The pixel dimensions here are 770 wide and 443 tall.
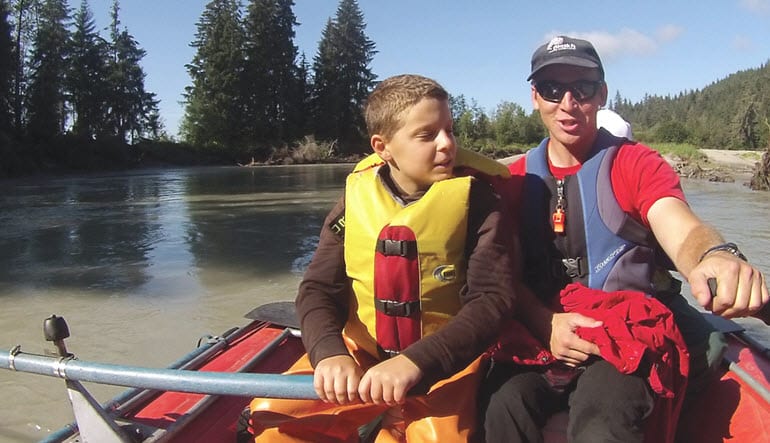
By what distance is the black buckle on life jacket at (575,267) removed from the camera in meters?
1.80

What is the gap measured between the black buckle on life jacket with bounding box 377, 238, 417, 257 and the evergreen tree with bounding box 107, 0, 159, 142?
122ft

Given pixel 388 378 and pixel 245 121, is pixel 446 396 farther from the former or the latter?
pixel 245 121

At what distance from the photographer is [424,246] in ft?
5.42

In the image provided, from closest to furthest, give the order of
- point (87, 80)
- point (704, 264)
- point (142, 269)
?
point (704, 264) → point (142, 269) → point (87, 80)

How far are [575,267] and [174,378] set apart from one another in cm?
119

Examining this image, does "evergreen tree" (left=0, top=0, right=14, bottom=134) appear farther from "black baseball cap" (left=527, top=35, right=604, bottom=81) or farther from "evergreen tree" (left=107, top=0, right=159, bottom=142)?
"black baseball cap" (left=527, top=35, right=604, bottom=81)

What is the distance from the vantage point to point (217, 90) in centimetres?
3959

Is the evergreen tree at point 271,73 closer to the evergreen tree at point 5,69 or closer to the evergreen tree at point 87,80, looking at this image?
the evergreen tree at point 87,80

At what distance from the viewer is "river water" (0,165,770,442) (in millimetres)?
4234

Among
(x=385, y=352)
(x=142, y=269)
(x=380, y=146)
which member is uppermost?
(x=380, y=146)

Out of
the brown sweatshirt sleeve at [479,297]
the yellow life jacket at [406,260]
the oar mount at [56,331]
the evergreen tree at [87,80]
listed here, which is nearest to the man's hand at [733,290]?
the brown sweatshirt sleeve at [479,297]

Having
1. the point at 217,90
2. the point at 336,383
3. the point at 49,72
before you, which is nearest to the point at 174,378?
the point at 336,383

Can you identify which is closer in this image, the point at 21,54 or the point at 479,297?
the point at 479,297

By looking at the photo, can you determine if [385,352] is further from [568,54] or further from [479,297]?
[568,54]
